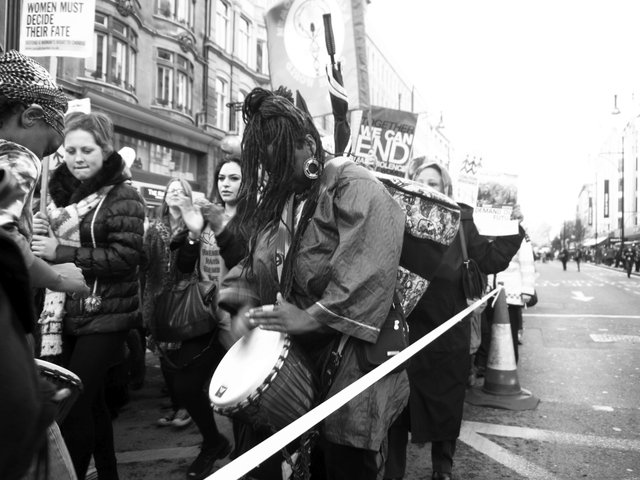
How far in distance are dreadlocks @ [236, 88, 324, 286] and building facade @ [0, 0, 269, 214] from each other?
47.5ft

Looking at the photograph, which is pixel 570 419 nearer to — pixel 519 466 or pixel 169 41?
pixel 519 466

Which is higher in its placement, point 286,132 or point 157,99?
point 157,99

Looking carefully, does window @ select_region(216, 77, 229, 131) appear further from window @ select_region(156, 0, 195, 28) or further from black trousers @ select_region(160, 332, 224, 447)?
black trousers @ select_region(160, 332, 224, 447)

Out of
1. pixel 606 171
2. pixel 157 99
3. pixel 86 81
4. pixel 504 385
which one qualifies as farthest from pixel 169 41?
pixel 606 171

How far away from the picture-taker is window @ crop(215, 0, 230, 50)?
23859 mm

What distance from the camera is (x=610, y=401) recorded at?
523cm

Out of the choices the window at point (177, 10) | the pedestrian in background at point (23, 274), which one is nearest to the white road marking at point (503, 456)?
the pedestrian in background at point (23, 274)

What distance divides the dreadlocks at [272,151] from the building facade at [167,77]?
1448 centimetres

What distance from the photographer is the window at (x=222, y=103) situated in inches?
941

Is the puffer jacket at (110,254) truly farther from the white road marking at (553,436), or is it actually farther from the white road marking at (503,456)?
the white road marking at (553,436)

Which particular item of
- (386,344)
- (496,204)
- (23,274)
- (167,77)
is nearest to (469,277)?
(496,204)

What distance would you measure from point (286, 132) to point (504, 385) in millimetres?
4243

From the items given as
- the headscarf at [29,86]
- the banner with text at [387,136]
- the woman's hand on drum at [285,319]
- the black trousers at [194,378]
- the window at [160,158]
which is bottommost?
the black trousers at [194,378]

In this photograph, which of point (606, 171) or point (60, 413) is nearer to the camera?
point (60, 413)
